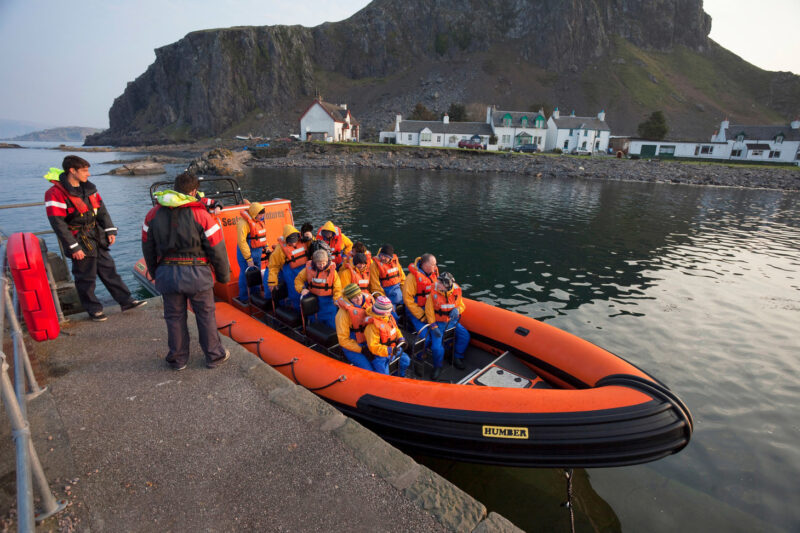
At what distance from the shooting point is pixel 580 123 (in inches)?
2276

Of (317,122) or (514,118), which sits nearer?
(514,118)

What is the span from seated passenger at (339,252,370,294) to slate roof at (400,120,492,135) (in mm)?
56990

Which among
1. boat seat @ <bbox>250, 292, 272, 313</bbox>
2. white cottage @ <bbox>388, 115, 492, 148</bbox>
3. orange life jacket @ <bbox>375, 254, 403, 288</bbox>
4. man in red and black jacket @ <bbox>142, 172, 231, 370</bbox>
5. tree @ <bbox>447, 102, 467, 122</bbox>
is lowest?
boat seat @ <bbox>250, 292, 272, 313</bbox>

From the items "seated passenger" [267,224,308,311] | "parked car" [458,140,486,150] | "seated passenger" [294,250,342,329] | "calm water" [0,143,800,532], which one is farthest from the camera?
"parked car" [458,140,486,150]

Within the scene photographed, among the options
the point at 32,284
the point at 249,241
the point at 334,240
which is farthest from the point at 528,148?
the point at 32,284

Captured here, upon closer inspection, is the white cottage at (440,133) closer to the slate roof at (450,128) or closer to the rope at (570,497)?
the slate roof at (450,128)

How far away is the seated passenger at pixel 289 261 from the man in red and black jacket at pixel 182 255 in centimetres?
220

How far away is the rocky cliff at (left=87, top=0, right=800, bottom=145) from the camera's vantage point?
3536 inches

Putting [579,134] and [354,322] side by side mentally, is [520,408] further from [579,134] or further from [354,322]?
[579,134]

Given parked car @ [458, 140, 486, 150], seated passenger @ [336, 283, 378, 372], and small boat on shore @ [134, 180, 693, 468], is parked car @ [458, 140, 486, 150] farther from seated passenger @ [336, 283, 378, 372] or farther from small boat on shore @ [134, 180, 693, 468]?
seated passenger @ [336, 283, 378, 372]

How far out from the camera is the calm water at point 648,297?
450 centimetres

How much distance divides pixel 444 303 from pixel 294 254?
249cm

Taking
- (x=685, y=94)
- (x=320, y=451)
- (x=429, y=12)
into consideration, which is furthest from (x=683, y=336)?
(x=429, y=12)

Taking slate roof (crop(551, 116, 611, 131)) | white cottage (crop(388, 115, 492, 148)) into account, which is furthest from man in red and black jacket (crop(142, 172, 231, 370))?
slate roof (crop(551, 116, 611, 131))
